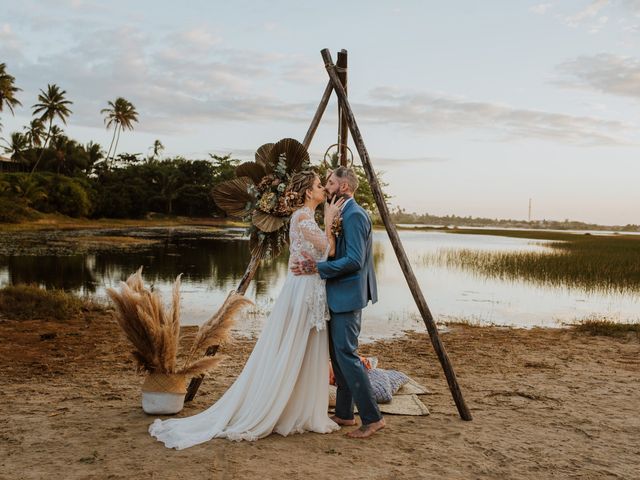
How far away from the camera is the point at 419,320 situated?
44.5 feet

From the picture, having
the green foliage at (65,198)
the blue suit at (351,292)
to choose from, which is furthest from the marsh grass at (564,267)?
the green foliage at (65,198)

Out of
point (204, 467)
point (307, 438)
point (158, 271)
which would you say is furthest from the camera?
point (158, 271)

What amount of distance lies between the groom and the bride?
0.08m

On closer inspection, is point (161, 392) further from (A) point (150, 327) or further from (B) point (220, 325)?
(B) point (220, 325)

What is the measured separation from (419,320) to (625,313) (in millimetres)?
5713

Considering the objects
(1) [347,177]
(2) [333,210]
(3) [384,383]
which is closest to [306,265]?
(2) [333,210]

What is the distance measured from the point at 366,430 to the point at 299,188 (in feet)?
6.89

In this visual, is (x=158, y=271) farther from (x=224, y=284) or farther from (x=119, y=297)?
(x=119, y=297)

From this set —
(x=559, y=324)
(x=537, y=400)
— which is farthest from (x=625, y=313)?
(x=537, y=400)

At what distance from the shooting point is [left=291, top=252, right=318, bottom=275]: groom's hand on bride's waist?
16.8ft

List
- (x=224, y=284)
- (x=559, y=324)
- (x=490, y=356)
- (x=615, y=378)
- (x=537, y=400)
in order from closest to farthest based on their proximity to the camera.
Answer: (x=537, y=400)
(x=615, y=378)
(x=490, y=356)
(x=559, y=324)
(x=224, y=284)

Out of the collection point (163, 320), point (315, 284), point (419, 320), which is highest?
point (315, 284)

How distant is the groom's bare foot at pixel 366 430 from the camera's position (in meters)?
5.03

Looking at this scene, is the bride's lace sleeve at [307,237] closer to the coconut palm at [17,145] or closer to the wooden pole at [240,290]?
the wooden pole at [240,290]
